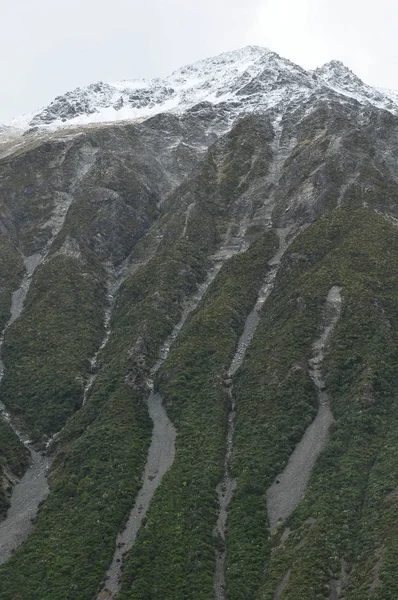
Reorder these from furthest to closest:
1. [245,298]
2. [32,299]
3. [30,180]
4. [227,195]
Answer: [30,180] < [227,195] < [32,299] < [245,298]

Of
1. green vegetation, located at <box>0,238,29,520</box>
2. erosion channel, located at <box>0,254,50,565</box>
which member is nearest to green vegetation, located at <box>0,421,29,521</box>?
green vegetation, located at <box>0,238,29,520</box>

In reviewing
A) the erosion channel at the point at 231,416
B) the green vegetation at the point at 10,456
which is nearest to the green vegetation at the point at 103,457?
the green vegetation at the point at 10,456

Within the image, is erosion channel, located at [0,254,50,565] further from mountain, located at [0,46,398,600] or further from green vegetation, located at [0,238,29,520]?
green vegetation, located at [0,238,29,520]

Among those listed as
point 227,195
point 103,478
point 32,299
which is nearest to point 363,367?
point 103,478

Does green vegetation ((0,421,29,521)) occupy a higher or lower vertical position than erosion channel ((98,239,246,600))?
higher

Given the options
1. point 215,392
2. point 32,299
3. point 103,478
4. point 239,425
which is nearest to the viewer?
point 103,478

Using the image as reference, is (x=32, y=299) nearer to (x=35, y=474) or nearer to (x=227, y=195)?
(x=35, y=474)
